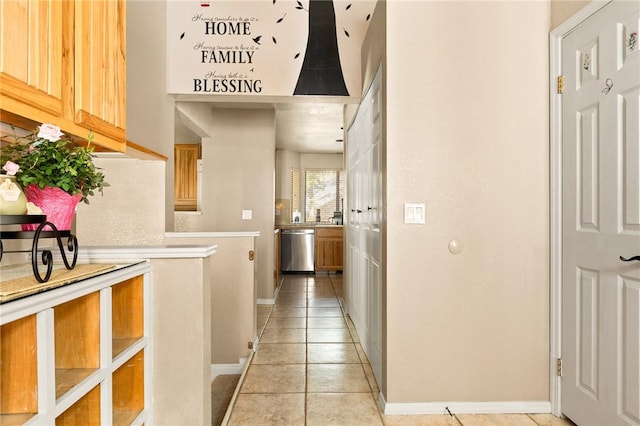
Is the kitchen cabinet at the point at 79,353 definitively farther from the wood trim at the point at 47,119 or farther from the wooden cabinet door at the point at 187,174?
the wooden cabinet door at the point at 187,174

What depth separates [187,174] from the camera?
7117 mm

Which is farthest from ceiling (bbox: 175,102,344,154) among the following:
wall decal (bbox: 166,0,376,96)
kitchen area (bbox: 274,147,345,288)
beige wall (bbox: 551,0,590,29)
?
beige wall (bbox: 551,0,590,29)

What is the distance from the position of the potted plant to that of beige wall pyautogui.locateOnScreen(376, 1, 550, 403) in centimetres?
160

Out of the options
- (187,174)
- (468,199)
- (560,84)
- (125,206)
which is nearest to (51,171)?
(125,206)

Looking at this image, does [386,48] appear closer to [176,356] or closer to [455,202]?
[455,202]

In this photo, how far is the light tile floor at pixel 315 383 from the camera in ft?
7.51

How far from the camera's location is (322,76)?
10.7ft

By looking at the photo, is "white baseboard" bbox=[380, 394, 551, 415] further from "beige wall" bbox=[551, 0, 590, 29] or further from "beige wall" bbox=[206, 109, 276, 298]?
"beige wall" bbox=[206, 109, 276, 298]

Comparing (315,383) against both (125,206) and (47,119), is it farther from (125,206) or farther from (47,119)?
(47,119)

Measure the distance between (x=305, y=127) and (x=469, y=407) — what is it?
513cm

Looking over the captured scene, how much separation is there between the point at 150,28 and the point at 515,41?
253 centimetres

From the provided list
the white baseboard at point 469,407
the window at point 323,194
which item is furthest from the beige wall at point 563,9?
the window at point 323,194

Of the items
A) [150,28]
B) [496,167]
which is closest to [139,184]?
[150,28]

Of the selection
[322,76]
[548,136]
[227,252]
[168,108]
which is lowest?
[227,252]
